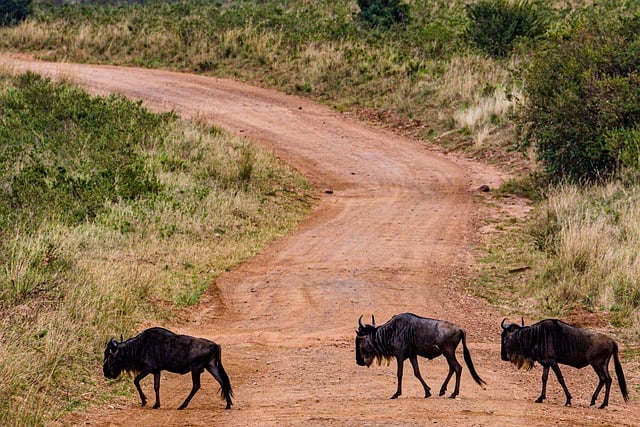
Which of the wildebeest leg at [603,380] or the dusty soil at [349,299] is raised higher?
the wildebeest leg at [603,380]

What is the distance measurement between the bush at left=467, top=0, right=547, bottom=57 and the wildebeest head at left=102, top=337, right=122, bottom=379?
2449 cm

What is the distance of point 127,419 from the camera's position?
8.76 metres

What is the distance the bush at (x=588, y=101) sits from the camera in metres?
19.7

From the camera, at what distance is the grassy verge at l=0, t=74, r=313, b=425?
391 inches

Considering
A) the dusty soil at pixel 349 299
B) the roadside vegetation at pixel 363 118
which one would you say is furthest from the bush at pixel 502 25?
the dusty soil at pixel 349 299

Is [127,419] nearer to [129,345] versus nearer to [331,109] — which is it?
[129,345]

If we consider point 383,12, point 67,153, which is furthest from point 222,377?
point 383,12

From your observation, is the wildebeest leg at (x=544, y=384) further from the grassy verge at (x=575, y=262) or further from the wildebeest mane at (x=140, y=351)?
the grassy verge at (x=575, y=262)

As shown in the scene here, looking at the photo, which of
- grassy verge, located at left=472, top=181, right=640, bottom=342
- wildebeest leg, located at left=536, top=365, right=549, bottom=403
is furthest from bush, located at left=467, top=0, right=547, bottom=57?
wildebeest leg, located at left=536, top=365, right=549, bottom=403

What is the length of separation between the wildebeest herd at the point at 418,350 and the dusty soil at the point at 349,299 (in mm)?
277

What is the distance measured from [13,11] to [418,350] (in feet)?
122

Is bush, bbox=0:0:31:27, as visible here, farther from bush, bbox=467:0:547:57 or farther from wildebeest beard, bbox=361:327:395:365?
wildebeest beard, bbox=361:327:395:365

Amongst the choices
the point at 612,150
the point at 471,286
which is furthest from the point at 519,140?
the point at 471,286

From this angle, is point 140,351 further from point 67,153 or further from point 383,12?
point 383,12
